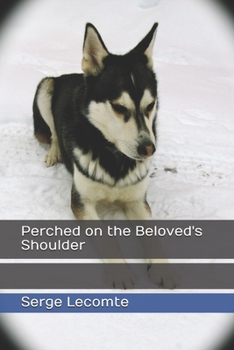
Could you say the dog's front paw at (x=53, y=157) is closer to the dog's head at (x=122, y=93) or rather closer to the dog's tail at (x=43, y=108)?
the dog's tail at (x=43, y=108)

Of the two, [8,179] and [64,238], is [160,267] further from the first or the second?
[8,179]

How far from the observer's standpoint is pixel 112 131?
246 cm

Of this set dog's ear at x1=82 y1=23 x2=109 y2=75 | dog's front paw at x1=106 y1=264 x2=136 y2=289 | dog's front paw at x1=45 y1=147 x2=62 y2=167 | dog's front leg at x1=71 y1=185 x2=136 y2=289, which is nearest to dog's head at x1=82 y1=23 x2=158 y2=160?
dog's ear at x1=82 y1=23 x2=109 y2=75

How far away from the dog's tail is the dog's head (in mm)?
1166

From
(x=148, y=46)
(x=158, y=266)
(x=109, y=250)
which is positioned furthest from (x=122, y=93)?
(x=158, y=266)

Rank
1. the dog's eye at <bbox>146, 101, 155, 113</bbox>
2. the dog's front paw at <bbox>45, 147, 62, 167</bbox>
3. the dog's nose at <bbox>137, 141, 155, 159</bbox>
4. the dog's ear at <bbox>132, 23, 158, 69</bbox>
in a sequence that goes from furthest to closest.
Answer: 1. the dog's front paw at <bbox>45, 147, 62, 167</bbox>
2. the dog's ear at <bbox>132, 23, 158, 69</bbox>
3. the dog's eye at <bbox>146, 101, 155, 113</bbox>
4. the dog's nose at <bbox>137, 141, 155, 159</bbox>

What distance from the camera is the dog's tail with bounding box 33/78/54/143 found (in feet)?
11.9

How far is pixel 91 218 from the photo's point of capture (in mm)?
2730

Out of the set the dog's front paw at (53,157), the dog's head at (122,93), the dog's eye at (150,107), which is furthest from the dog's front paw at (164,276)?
the dog's front paw at (53,157)

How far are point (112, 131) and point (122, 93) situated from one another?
0.85 feet

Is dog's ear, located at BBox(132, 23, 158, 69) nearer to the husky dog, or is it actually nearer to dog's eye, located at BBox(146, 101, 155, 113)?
the husky dog

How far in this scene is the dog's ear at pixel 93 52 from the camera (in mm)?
2387

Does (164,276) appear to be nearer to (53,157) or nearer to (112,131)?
(112,131)

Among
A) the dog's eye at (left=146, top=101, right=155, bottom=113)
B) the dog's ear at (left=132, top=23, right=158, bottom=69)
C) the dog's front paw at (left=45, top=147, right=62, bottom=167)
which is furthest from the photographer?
the dog's front paw at (left=45, top=147, right=62, bottom=167)
